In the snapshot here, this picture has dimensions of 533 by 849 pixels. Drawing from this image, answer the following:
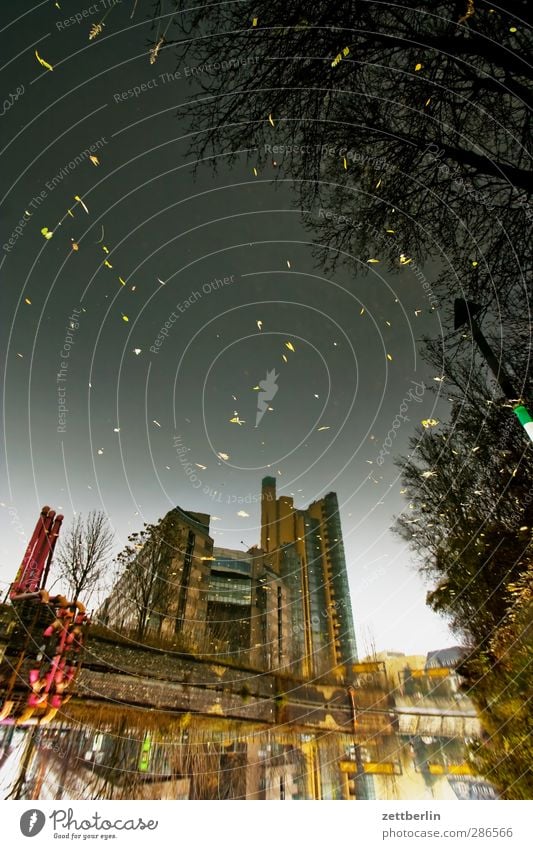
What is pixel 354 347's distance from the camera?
23.0 ft

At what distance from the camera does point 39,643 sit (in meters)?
5.30

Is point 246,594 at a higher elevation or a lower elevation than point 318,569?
lower

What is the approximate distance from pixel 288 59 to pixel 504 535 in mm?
7753

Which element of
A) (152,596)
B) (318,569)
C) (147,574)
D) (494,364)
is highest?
A: (318,569)

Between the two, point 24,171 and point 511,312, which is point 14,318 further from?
point 511,312

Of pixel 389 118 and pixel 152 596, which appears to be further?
pixel 152 596

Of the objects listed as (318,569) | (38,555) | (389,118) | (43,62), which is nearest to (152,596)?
(38,555)
